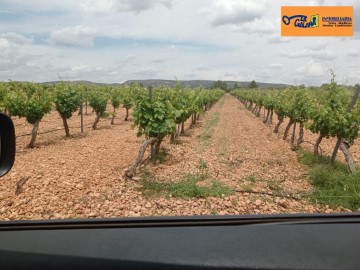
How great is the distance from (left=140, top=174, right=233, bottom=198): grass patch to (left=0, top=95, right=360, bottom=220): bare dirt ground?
8.0 inches

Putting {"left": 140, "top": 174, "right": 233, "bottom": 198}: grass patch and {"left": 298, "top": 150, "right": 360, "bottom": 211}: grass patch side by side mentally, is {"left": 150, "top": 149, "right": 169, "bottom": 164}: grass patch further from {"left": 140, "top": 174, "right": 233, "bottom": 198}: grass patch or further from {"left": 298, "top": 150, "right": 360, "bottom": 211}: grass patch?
{"left": 298, "top": 150, "right": 360, "bottom": 211}: grass patch

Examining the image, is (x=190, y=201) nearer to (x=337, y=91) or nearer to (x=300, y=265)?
(x=300, y=265)

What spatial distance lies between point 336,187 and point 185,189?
3.20 meters

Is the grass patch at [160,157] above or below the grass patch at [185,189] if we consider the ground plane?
above

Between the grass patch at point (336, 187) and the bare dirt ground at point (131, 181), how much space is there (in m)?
0.28

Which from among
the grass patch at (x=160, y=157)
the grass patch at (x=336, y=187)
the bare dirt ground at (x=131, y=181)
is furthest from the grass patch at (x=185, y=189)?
the grass patch at (x=160, y=157)

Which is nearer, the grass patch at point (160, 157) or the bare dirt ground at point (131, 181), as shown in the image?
the bare dirt ground at point (131, 181)

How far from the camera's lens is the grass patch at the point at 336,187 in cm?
624

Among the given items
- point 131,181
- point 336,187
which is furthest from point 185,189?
point 336,187

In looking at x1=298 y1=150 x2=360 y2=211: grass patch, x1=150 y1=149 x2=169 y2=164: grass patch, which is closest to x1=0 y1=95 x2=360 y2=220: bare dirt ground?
x1=150 y1=149 x2=169 y2=164: grass patch

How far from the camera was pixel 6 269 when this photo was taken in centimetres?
107

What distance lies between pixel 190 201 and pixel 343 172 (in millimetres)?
4344

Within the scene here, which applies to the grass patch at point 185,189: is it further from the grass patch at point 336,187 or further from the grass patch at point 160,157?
the grass patch at point 160,157

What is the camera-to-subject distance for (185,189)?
→ 6656 mm
